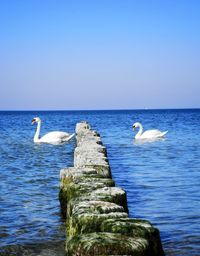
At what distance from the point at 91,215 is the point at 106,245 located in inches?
33.6

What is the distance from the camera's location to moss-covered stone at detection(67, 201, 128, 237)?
4770 millimetres

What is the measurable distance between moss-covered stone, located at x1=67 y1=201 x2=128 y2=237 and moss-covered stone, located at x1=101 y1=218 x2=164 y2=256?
0.48 feet

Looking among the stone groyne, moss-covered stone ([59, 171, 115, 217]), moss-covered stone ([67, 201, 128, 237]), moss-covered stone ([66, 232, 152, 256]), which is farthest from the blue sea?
moss-covered stone ([66, 232, 152, 256])

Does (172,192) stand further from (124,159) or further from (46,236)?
(124,159)

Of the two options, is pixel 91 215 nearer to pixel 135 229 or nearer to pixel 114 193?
pixel 135 229

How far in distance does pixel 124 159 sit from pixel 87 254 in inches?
477

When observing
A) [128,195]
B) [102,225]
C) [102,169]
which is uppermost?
[102,169]

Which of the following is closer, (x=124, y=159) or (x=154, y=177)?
(x=154, y=177)

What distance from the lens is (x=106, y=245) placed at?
3.99 meters

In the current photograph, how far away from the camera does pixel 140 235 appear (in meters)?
4.34

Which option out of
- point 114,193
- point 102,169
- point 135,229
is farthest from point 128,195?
point 135,229

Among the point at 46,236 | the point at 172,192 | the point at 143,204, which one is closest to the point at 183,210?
the point at 143,204

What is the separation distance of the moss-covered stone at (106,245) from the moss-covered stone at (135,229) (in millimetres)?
141

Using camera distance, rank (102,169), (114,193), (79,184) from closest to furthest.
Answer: (114,193), (79,184), (102,169)
